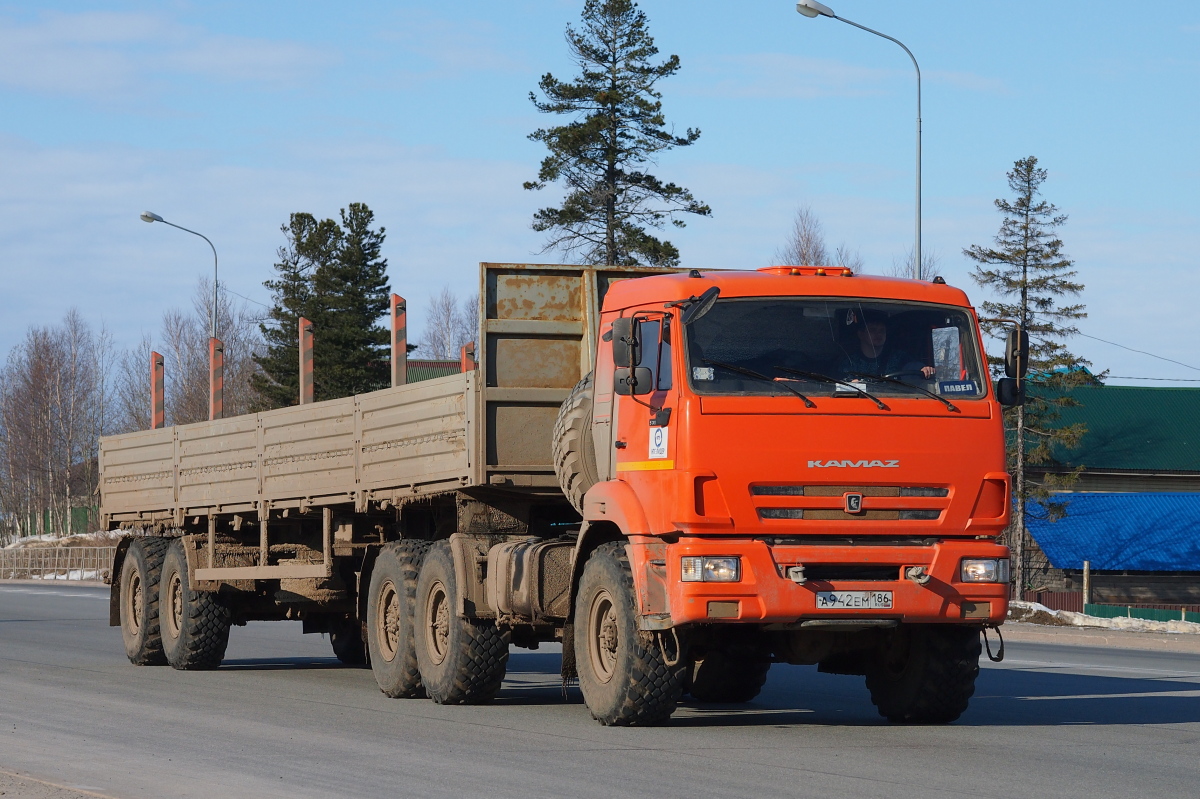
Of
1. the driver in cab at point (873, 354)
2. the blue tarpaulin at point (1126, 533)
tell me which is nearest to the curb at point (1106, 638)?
the driver in cab at point (873, 354)

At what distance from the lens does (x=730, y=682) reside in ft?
44.0

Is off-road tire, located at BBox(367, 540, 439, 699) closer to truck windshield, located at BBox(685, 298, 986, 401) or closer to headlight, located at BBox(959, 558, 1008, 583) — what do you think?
truck windshield, located at BBox(685, 298, 986, 401)

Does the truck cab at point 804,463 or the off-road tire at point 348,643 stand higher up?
the truck cab at point 804,463

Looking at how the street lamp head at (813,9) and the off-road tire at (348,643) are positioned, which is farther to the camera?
the street lamp head at (813,9)

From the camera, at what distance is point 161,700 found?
1366cm

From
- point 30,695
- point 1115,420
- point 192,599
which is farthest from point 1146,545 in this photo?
point 30,695

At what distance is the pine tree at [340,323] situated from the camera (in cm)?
5956

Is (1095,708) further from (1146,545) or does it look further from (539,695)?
(1146,545)

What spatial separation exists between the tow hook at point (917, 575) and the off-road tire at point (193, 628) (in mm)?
9318

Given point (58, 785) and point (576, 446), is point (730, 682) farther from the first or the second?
point (58, 785)

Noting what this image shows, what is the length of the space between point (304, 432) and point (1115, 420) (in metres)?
48.8

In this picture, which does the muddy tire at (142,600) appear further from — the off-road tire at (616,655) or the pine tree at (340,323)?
the pine tree at (340,323)

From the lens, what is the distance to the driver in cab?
10484mm

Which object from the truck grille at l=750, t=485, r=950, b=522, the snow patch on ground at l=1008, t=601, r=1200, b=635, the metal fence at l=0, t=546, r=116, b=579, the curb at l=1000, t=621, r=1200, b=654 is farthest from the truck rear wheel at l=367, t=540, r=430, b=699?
the metal fence at l=0, t=546, r=116, b=579
